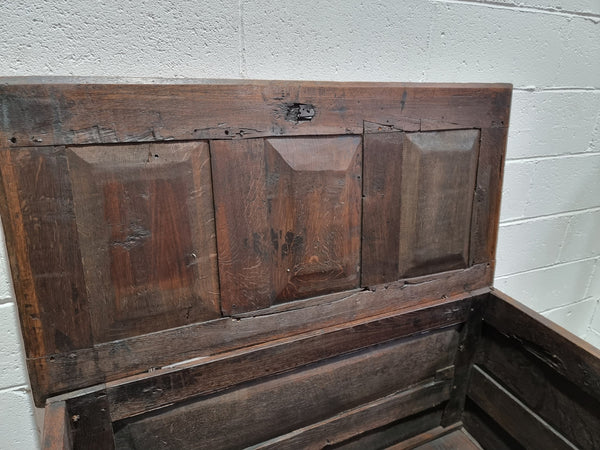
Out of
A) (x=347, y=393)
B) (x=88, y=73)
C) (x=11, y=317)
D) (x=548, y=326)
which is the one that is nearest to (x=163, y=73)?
(x=88, y=73)

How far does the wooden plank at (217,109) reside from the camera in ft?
2.10

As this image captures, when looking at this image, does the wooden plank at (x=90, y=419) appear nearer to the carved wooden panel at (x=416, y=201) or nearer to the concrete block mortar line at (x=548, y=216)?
the carved wooden panel at (x=416, y=201)

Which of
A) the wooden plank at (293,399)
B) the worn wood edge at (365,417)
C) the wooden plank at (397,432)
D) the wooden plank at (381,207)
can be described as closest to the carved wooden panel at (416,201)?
the wooden plank at (381,207)

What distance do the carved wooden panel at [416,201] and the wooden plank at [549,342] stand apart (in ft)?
0.63

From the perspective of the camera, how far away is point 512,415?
40.9 inches

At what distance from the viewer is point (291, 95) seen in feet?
2.58

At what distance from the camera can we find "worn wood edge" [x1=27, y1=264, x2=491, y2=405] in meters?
0.75

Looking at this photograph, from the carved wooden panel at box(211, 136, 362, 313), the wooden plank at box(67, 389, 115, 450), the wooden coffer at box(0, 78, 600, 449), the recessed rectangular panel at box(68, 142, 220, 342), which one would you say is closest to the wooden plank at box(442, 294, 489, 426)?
the wooden coffer at box(0, 78, 600, 449)

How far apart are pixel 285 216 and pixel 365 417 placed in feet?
2.02

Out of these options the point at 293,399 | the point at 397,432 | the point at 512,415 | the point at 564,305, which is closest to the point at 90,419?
the point at 293,399

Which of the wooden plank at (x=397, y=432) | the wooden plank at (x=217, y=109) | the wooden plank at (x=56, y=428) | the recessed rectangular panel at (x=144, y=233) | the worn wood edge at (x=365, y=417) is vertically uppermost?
the wooden plank at (x=217, y=109)

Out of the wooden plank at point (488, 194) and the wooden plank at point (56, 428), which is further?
the wooden plank at point (488, 194)

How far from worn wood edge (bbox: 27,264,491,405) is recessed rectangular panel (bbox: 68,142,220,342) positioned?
0.03m

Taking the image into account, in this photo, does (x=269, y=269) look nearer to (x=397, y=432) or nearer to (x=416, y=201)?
(x=416, y=201)
